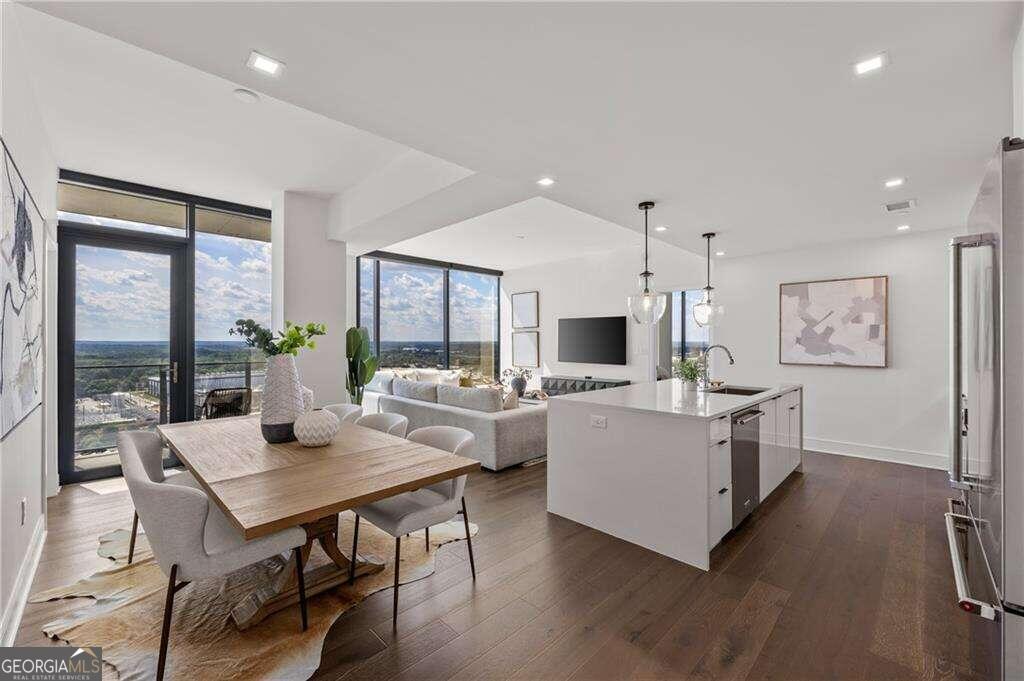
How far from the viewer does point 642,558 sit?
2.60m

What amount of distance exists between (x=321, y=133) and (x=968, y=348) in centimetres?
382

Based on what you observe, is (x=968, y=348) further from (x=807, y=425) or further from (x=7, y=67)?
(x=807, y=425)

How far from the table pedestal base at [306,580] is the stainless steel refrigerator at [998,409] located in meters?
2.42

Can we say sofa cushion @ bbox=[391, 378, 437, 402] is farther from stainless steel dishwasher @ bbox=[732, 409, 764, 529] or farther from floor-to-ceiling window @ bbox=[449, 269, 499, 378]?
stainless steel dishwasher @ bbox=[732, 409, 764, 529]

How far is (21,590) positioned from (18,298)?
1426 mm

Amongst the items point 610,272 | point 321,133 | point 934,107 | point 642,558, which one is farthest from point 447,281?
point 934,107

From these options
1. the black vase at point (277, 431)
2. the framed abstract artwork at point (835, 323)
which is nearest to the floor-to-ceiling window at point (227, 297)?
the black vase at point (277, 431)

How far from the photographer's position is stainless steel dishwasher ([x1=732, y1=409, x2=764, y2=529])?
9.27 feet

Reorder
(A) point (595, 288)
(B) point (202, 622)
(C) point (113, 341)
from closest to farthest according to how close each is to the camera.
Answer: (B) point (202, 622)
(C) point (113, 341)
(A) point (595, 288)

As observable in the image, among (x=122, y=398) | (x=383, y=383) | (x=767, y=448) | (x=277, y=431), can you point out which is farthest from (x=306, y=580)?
(x=383, y=383)

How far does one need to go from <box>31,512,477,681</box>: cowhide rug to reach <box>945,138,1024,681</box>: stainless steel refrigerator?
→ 2.21 m

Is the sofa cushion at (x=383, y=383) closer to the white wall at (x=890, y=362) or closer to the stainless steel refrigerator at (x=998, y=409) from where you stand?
the white wall at (x=890, y=362)

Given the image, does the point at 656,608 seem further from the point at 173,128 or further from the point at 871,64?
the point at 173,128

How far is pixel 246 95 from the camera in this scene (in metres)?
2.62
